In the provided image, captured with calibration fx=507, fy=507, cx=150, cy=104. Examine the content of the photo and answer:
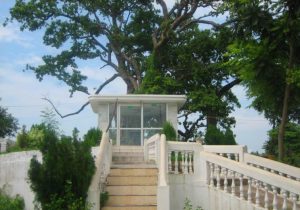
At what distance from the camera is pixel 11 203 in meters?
13.3

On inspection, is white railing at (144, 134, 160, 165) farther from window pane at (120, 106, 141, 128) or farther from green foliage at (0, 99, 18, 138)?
green foliage at (0, 99, 18, 138)

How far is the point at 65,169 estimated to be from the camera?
1018cm

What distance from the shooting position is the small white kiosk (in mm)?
22781

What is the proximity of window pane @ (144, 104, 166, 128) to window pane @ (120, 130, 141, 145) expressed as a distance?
0.61 meters

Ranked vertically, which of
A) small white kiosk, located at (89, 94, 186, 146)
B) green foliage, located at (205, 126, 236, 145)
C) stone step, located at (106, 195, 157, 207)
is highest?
small white kiosk, located at (89, 94, 186, 146)

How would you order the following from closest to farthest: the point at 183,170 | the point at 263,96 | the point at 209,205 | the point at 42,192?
the point at 42,192, the point at 209,205, the point at 183,170, the point at 263,96

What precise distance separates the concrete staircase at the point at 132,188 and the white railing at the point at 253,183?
1460 mm

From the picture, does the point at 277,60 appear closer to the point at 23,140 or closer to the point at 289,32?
the point at 289,32

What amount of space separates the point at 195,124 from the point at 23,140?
Result: 47.7 feet

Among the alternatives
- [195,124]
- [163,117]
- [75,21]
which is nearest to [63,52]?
[75,21]

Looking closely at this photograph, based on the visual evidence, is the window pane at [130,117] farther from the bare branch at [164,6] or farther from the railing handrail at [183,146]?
the bare branch at [164,6]

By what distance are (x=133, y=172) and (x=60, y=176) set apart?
3260 millimetres

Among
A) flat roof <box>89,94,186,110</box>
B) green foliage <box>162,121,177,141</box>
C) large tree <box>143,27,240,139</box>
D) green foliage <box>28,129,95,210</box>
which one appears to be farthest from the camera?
large tree <box>143,27,240,139</box>

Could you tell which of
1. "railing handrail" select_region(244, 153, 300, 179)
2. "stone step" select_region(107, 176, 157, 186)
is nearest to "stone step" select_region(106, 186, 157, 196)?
"stone step" select_region(107, 176, 157, 186)
